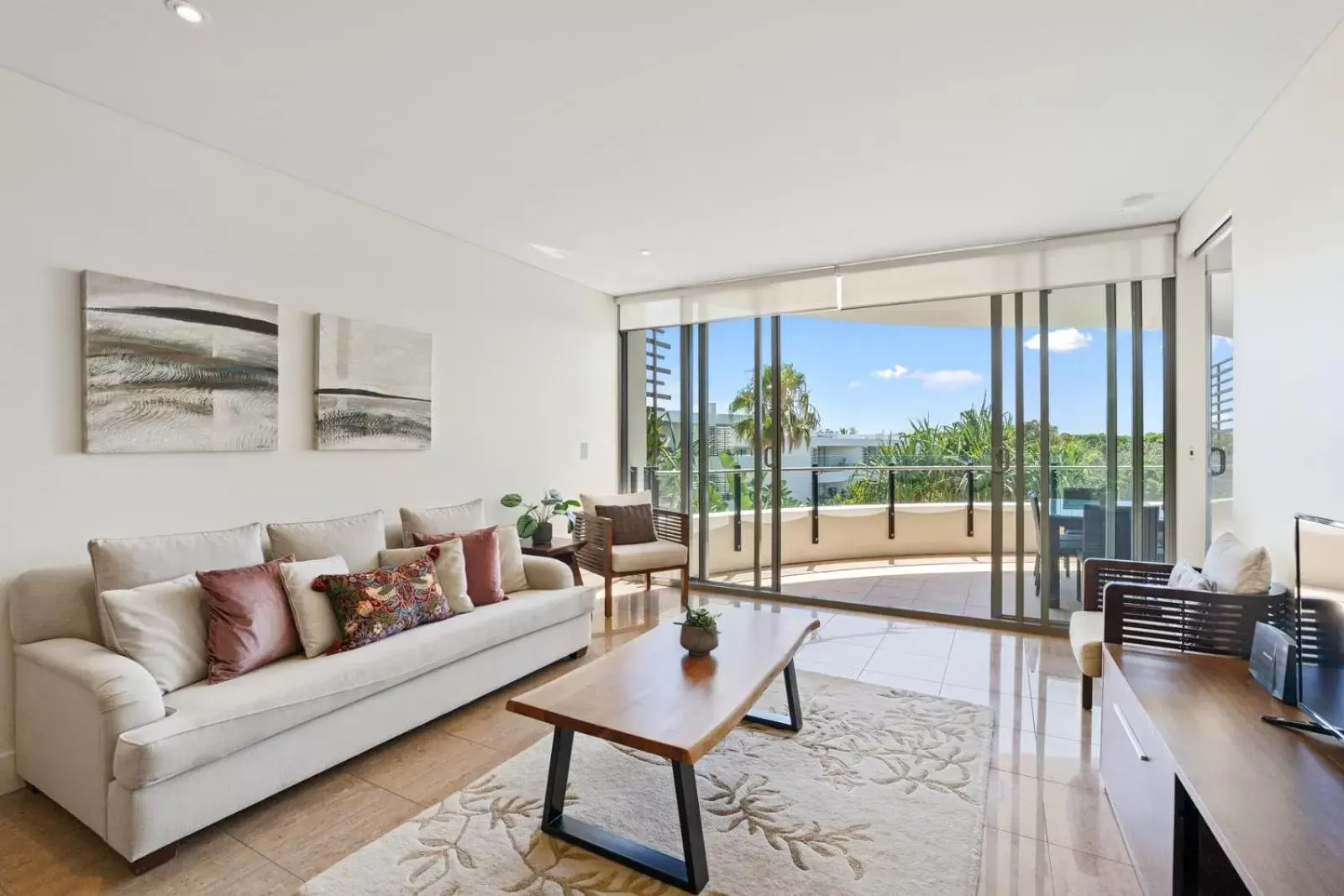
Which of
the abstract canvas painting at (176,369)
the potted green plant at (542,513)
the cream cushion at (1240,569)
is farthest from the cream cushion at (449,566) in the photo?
the cream cushion at (1240,569)

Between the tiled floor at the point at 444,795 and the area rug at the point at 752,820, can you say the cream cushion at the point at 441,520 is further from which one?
the area rug at the point at 752,820

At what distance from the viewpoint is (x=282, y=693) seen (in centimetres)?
221

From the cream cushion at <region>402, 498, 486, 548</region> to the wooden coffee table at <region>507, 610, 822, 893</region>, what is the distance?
1553 millimetres

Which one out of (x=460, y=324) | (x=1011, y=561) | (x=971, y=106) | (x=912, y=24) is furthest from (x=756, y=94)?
(x=1011, y=561)

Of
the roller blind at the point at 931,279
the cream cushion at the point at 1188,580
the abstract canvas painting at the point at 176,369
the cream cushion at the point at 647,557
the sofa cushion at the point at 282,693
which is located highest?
the roller blind at the point at 931,279

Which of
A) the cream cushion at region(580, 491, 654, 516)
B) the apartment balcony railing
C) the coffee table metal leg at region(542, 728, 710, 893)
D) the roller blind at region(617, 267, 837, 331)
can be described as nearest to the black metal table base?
the coffee table metal leg at region(542, 728, 710, 893)

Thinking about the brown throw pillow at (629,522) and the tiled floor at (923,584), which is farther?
the brown throw pillow at (629,522)

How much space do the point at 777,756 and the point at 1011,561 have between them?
2811mm

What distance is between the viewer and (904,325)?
263 inches

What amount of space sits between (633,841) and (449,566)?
5.74ft

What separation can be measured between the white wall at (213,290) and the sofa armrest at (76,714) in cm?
18

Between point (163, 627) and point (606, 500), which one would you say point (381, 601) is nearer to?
point (163, 627)

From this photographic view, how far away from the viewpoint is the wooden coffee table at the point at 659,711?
182cm

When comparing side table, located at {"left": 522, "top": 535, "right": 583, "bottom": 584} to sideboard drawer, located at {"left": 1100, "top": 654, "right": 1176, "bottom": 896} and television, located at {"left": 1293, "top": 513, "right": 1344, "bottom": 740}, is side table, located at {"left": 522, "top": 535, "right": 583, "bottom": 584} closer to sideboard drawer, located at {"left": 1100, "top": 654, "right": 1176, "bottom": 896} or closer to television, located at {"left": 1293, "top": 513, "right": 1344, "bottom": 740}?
sideboard drawer, located at {"left": 1100, "top": 654, "right": 1176, "bottom": 896}
